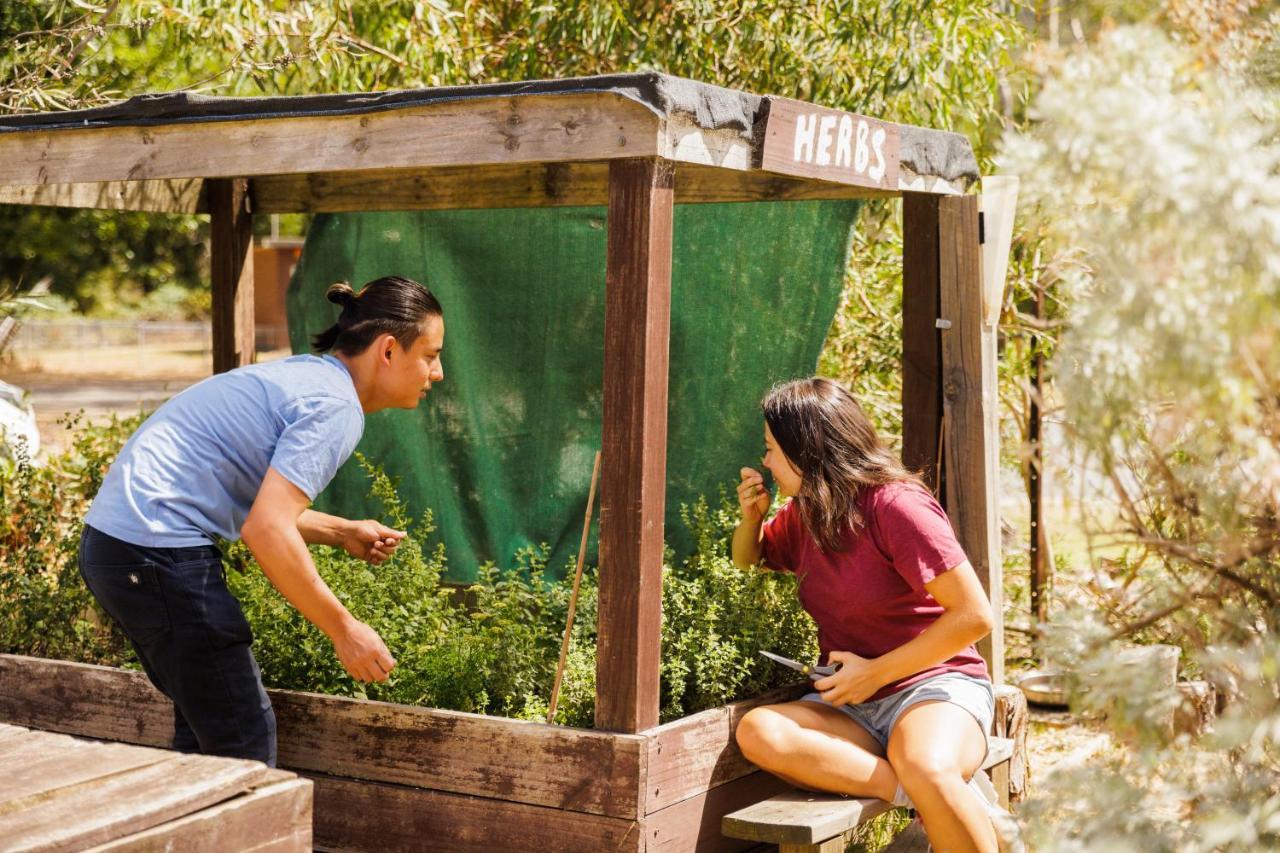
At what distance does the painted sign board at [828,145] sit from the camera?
3.64 m

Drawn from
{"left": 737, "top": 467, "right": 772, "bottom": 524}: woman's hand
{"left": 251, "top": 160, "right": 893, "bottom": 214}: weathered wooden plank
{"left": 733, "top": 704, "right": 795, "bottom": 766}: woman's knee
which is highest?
{"left": 251, "top": 160, "right": 893, "bottom": 214}: weathered wooden plank

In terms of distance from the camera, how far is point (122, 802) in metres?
2.25

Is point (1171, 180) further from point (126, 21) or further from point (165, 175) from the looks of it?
point (126, 21)

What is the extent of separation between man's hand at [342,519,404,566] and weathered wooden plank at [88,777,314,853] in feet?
4.95

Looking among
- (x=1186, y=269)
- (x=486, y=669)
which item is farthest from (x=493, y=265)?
(x=1186, y=269)

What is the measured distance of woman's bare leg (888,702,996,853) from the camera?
343 cm

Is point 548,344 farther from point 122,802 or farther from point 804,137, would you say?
point 122,802

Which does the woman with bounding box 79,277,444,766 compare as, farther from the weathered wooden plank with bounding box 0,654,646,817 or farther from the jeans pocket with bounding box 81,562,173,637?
the weathered wooden plank with bounding box 0,654,646,817

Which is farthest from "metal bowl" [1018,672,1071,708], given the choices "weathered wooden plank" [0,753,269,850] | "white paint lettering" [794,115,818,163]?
"weathered wooden plank" [0,753,269,850]

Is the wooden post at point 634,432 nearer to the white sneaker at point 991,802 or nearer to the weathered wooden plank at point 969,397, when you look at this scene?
the white sneaker at point 991,802

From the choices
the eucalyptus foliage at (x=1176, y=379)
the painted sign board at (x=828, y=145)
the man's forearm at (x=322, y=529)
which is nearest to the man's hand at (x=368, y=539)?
the man's forearm at (x=322, y=529)

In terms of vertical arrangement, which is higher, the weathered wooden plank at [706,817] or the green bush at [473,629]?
the green bush at [473,629]

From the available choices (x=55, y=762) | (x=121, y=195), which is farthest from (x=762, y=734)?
(x=121, y=195)

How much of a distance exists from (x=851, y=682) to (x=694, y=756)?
450 millimetres
